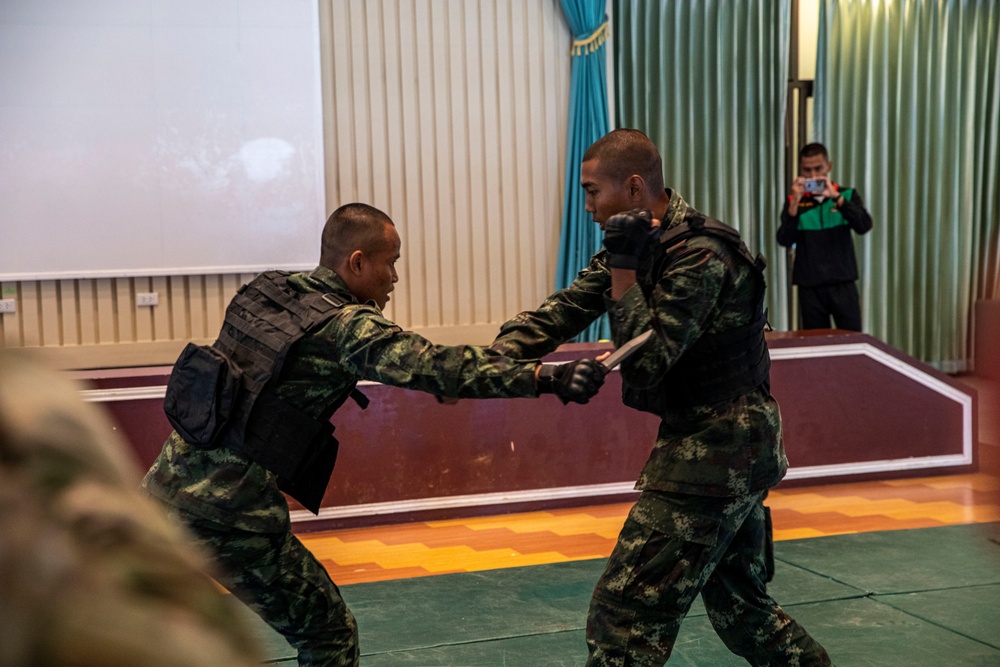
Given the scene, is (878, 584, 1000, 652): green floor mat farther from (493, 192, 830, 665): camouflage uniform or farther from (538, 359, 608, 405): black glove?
(538, 359, 608, 405): black glove

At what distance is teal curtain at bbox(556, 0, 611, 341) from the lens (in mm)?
7836

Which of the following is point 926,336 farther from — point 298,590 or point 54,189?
point 298,590

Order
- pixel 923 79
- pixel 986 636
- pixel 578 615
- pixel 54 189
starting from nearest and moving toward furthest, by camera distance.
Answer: pixel 986 636 → pixel 578 615 → pixel 54 189 → pixel 923 79

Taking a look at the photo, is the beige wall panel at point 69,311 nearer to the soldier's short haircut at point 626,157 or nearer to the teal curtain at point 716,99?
the teal curtain at point 716,99

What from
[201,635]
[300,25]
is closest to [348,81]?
[300,25]

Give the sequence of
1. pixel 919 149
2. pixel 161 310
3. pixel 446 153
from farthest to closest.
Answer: pixel 919 149, pixel 446 153, pixel 161 310

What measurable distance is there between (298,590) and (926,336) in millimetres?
7734

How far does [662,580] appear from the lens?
2.45 meters

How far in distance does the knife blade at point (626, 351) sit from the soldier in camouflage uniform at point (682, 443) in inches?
2.0

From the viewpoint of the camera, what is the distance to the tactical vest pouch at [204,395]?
253 centimetres

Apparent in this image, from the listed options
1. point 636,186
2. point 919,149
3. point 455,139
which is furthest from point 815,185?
point 636,186

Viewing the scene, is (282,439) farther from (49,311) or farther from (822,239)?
(822,239)

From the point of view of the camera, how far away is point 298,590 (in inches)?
100.0

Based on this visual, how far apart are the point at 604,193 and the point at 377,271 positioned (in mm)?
596
